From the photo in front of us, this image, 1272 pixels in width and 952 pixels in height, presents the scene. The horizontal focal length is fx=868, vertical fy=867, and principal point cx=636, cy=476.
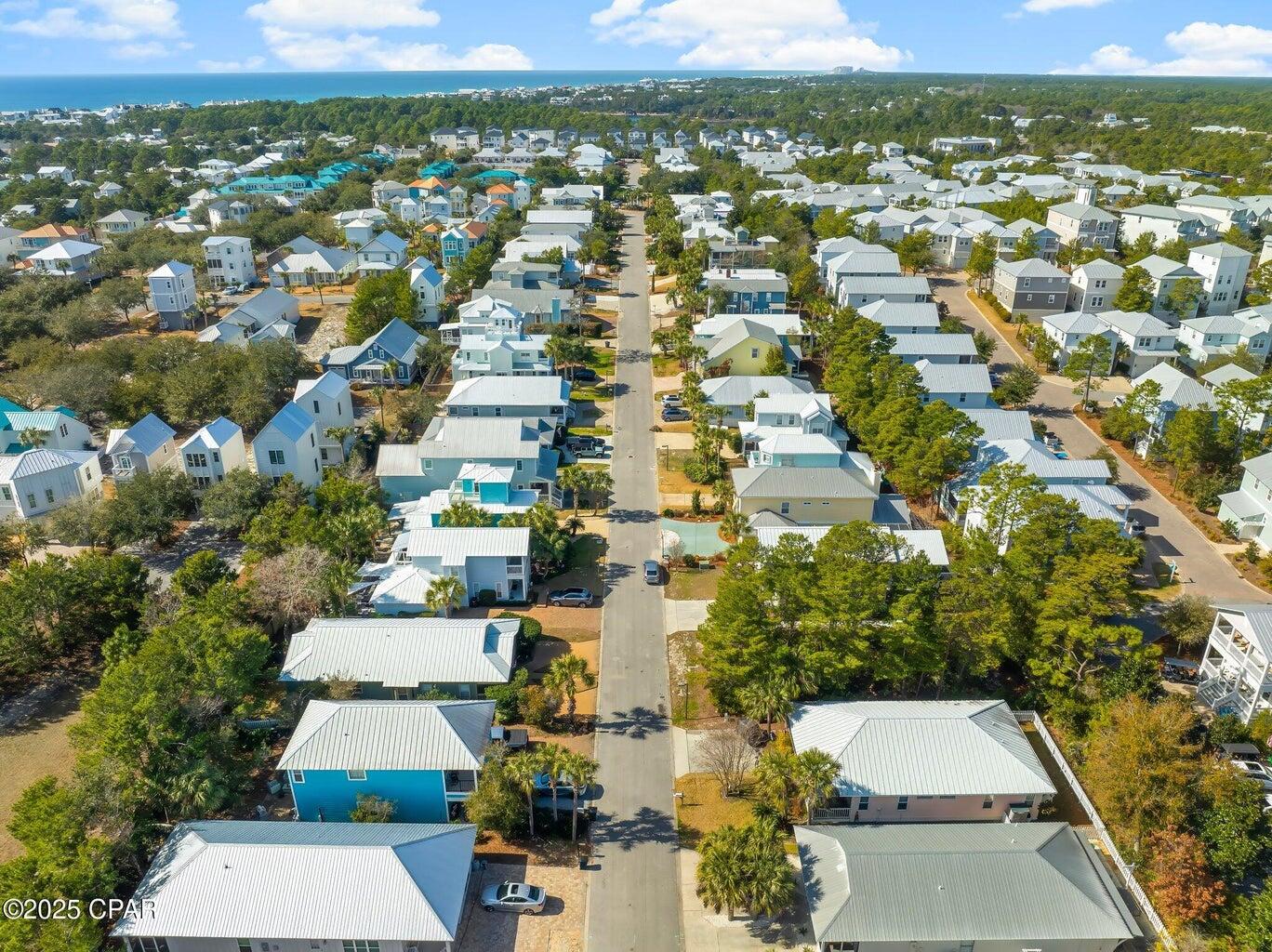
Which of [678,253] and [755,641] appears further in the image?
[678,253]

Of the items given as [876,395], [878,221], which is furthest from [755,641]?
[878,221]

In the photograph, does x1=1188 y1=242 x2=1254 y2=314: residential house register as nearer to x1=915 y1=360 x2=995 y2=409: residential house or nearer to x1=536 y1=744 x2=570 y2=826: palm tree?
x1=915 y1=360 x2=995 y2=409: residential house

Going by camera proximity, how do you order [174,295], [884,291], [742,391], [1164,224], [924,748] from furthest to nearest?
[1164,224], [174,295], [884,291], [742,391], [924,748]

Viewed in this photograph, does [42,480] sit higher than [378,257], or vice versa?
[378,257]

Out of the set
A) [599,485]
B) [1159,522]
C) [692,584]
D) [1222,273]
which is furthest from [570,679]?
[1222,273]

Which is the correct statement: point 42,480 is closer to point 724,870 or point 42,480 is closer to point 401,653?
point 401,653

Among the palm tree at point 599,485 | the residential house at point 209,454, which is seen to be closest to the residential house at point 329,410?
the residential house at point 209,454

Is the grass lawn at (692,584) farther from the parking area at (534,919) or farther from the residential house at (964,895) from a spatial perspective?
the residential house at (964,895)

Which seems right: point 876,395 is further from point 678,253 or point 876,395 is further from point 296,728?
point 678,253
